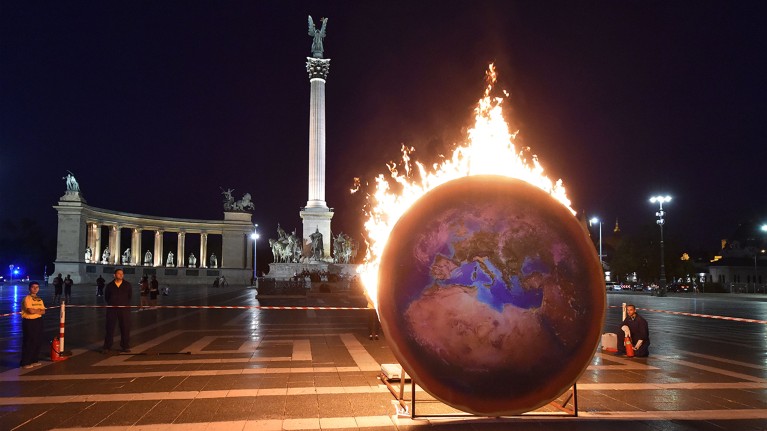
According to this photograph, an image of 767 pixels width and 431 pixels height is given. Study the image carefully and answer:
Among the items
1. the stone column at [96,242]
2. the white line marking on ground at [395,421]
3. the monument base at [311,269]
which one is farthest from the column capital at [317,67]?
the white line marking on ground at [395,421]

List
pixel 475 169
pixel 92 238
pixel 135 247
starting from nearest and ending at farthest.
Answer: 1. pixel 475 169
2. pixel 92 238
3. pixel 135 247

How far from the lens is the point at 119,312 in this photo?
14.2 meters

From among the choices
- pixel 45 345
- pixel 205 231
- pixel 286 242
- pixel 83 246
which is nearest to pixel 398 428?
pixel 45 345

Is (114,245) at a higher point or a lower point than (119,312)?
higher

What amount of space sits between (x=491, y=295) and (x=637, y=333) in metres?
9.40

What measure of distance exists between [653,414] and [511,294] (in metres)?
4.02

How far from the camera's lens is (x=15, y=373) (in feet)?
37.3

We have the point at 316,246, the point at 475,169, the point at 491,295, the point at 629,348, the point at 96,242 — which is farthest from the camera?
the point at 96,242

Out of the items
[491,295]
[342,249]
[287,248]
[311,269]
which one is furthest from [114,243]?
[491,295]

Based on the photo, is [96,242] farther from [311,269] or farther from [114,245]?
[311,269]

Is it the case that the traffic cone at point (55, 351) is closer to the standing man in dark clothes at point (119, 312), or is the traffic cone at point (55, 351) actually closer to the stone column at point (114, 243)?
the standing man in dark clothes at point (119, 312)

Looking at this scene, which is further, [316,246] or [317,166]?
[317,166]

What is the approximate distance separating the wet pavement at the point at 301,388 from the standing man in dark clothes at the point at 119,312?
15.6 inches

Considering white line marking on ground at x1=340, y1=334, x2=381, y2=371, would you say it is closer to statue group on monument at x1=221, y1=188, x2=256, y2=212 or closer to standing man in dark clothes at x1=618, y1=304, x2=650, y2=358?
standing man in dark clothes at x1=618, y1=304, x2=650, y2=358
